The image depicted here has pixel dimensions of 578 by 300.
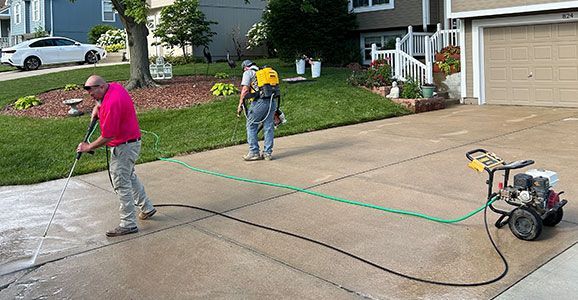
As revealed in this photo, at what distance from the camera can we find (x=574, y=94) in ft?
47.8

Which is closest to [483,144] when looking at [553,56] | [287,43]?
[553,56]

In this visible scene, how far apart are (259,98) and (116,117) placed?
11.8 feet

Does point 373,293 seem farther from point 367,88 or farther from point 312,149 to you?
point 367,88

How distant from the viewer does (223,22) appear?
26.6 m

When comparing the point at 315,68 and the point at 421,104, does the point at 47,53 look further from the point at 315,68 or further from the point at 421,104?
the point at 421,104

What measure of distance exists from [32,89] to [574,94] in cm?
1526

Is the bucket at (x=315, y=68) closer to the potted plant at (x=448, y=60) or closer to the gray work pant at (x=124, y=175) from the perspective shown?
the potted plant at (x=448, y=60)

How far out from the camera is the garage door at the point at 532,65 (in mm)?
14578

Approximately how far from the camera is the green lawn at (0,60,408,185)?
9.70 m

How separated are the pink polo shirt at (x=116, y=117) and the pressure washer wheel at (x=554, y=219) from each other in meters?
4.10

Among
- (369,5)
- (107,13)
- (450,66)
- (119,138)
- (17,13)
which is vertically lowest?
(119,138)

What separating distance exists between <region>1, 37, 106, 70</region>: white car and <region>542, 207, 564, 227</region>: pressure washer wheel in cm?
2589

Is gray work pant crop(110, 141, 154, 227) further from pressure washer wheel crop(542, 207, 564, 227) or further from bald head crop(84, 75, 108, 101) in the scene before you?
pressure washer wheel crop(542, 207, 564, 227)

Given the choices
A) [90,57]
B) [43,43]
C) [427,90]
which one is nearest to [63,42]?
[43,43]
